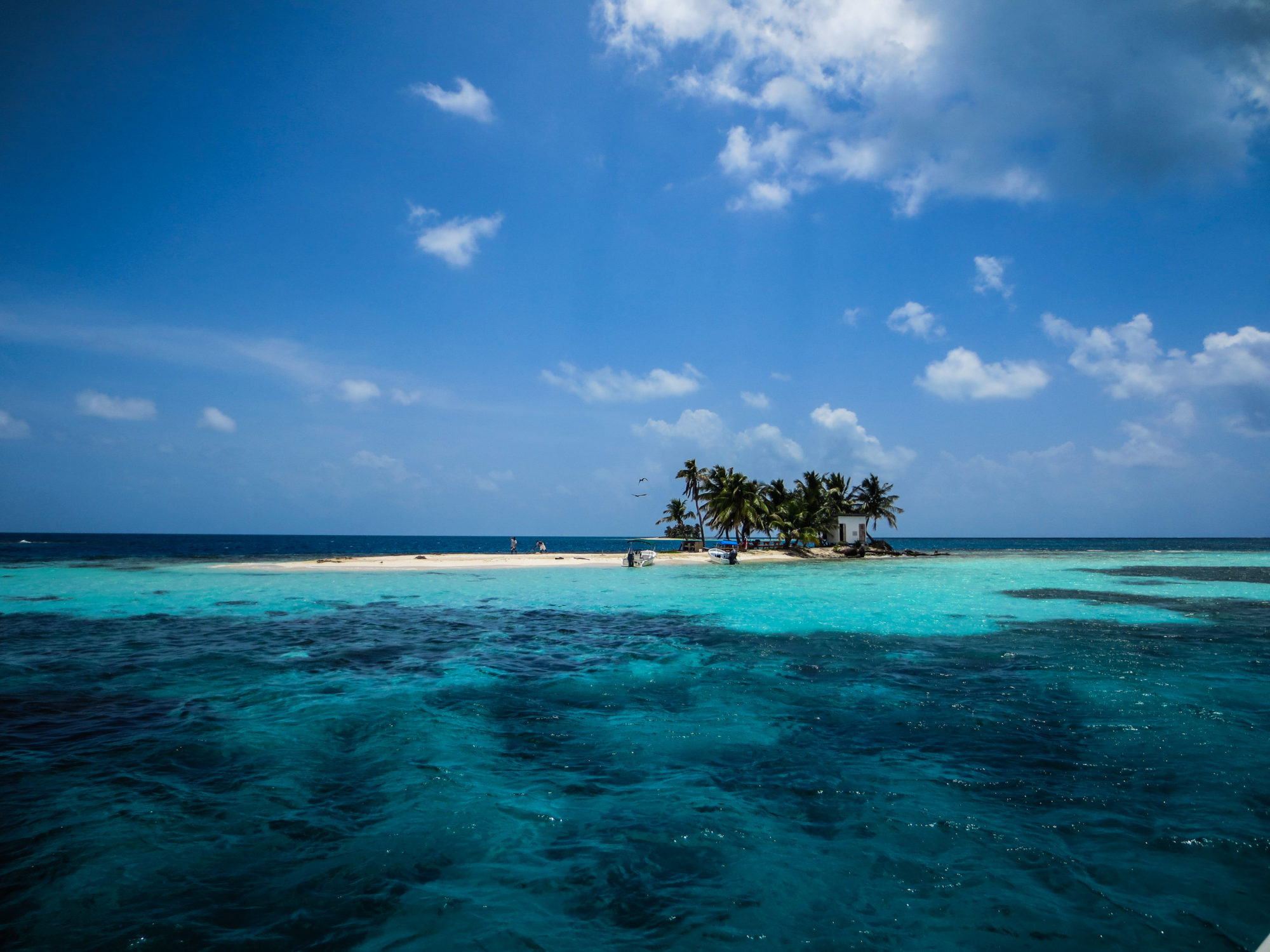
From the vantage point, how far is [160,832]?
21.6 feet

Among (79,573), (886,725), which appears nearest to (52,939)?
(886,725)

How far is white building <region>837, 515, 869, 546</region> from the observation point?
78438 millimetres

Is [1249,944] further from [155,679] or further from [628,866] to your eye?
[155,679]

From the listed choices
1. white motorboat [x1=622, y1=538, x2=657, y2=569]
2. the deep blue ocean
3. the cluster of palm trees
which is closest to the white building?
the cluster of palm trees

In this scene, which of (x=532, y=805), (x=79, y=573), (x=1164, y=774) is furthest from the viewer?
(x=79, y=573)

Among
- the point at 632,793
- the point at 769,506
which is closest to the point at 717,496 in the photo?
the point at 769,506

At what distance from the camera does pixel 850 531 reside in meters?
78.6

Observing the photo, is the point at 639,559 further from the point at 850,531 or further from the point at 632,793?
the point at 632,793

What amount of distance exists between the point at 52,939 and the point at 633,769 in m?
5.95

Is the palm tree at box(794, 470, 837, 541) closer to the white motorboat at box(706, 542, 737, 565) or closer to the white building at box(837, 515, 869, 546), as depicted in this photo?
the white building at box(837, 515, 869, 546)

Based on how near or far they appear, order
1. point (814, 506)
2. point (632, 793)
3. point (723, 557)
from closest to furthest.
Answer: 1. point (632, 793)
2. point (723, 557)
3. point (814, 506)

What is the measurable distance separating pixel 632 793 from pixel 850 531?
76.4 meters

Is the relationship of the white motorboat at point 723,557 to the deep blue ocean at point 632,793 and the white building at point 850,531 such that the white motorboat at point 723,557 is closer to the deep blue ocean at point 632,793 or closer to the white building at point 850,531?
the white building at point 850,531

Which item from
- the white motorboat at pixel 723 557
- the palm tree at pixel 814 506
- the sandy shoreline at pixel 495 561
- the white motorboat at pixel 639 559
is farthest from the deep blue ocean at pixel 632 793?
the palm tree at pixel 814 506
